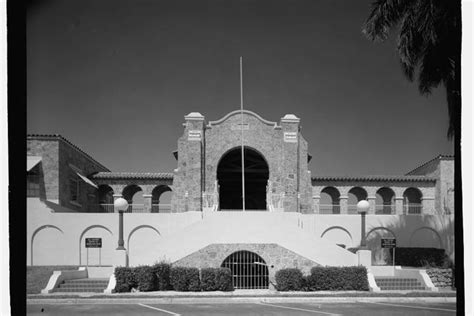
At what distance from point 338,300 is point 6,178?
11519 millimetres

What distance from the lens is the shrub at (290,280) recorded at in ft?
58.9

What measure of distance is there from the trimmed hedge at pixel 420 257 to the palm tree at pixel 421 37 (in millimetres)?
9548

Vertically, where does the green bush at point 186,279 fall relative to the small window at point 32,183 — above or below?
below

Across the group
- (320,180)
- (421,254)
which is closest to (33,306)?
(421,254)

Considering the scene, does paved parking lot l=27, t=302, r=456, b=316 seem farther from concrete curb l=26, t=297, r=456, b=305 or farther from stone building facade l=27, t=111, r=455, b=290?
stone building facade l=27, t=111, r=455, b=290

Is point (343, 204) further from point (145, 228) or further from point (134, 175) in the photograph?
point (134, 175)

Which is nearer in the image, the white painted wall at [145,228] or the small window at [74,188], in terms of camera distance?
the white painted wall at [145,228]

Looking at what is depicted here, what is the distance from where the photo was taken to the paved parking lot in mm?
12836

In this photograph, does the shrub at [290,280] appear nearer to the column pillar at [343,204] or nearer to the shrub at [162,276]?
the shrub at [162,276]

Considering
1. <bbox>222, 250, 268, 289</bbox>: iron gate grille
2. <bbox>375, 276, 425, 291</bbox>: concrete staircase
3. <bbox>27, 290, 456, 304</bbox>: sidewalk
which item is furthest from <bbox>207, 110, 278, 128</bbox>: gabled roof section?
<bbox>27, 290, 456, 304</bbox>: sidewalk

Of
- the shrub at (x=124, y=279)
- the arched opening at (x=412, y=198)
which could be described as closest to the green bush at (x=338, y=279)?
the shrub at (x=124, y=279)

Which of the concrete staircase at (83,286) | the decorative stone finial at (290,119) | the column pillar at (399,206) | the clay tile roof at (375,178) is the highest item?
the decorative stone finial at (290,119)

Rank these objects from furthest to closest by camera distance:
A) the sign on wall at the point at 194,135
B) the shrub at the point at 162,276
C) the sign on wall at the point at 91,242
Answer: the sign on wall at the point at 194,135 < the sign on wall at the point at 91,242 < the shrub at the point at 162,276

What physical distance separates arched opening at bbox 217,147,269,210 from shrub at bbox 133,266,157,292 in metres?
17.3
